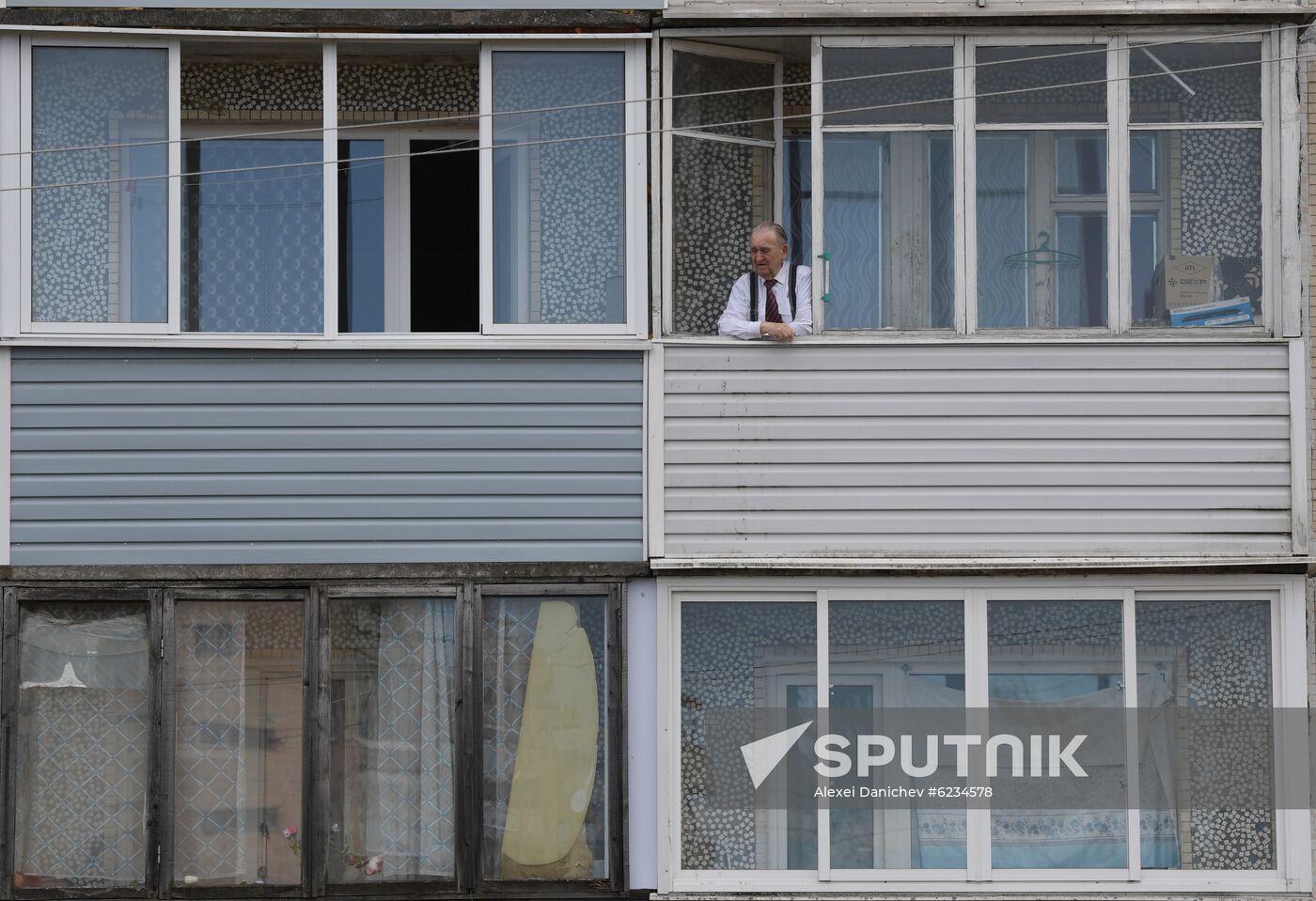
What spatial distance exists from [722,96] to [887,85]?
3.33ft

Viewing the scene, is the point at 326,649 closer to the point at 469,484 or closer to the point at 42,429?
the point at 469,484

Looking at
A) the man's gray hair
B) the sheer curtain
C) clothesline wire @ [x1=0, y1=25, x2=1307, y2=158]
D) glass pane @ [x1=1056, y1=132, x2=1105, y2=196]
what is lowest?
the sheer curtain

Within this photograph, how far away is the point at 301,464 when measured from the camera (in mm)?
10164

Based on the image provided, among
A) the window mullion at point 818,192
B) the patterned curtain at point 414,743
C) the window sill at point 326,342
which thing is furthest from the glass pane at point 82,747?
the window mullion at point 818,192

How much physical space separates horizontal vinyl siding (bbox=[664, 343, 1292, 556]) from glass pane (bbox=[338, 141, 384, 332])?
6.30 ft

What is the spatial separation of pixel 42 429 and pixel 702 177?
14.0 feet

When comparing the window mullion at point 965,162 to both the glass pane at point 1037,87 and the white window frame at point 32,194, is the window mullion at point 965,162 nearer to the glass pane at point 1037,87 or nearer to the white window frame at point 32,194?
the glass pane at point 1037,87

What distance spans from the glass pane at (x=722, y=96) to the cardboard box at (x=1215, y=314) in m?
2.74

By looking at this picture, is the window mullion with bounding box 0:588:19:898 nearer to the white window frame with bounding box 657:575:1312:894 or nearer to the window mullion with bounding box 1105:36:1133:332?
the white window frame with bounding box 657:575:1312:894

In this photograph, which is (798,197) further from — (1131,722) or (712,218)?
(1131,722)

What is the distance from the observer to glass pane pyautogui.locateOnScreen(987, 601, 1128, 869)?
10.2 m

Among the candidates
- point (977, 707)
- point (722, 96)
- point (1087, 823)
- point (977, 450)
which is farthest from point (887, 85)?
point (1087, 823)

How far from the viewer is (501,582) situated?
401 inches

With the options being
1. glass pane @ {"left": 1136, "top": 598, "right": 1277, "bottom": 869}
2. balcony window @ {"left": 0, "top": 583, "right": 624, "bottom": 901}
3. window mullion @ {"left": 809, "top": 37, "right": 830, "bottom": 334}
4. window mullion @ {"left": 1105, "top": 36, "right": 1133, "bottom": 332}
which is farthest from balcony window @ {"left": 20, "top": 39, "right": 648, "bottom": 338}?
glass pane @ {"left": 1136, "top": 598, "right": 1277, "bottom": 869}
